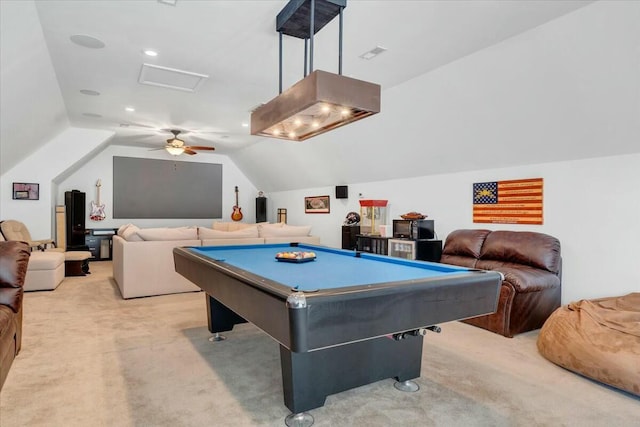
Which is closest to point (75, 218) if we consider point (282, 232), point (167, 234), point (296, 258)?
point (167, 234)

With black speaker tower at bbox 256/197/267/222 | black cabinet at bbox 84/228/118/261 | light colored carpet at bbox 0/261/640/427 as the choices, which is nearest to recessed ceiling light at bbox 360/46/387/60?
light colored carpet at bbox 0/261/640/427

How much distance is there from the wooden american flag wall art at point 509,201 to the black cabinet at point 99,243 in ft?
25.0

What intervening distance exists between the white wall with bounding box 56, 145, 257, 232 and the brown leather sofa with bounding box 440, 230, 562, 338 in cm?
699

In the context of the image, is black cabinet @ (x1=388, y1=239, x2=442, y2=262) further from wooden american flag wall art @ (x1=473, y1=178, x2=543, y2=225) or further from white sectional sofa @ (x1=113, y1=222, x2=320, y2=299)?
white sectional sofa @ (x1=113, y1=222, x2=320, y2=299)

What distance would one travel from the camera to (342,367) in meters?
2.25

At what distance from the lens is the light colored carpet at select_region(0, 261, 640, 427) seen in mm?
2073

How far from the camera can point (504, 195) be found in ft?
14.5

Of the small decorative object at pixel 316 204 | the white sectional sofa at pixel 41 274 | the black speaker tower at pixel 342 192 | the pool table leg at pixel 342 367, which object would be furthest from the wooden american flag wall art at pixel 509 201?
the white sectional sofa at pixel 41 274

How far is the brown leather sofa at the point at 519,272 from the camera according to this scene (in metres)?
3.41

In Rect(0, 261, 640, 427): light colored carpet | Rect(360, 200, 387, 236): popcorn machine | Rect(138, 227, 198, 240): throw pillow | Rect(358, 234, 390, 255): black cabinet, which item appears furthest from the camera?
Rect(360, 200, 387, 236): popcorn machine

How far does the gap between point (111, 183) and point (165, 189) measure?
3.81 ft

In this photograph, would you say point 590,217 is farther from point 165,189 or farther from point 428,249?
point 165,189

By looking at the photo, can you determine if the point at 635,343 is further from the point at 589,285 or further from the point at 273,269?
the point at 273,269

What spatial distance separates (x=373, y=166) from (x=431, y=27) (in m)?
3.20
